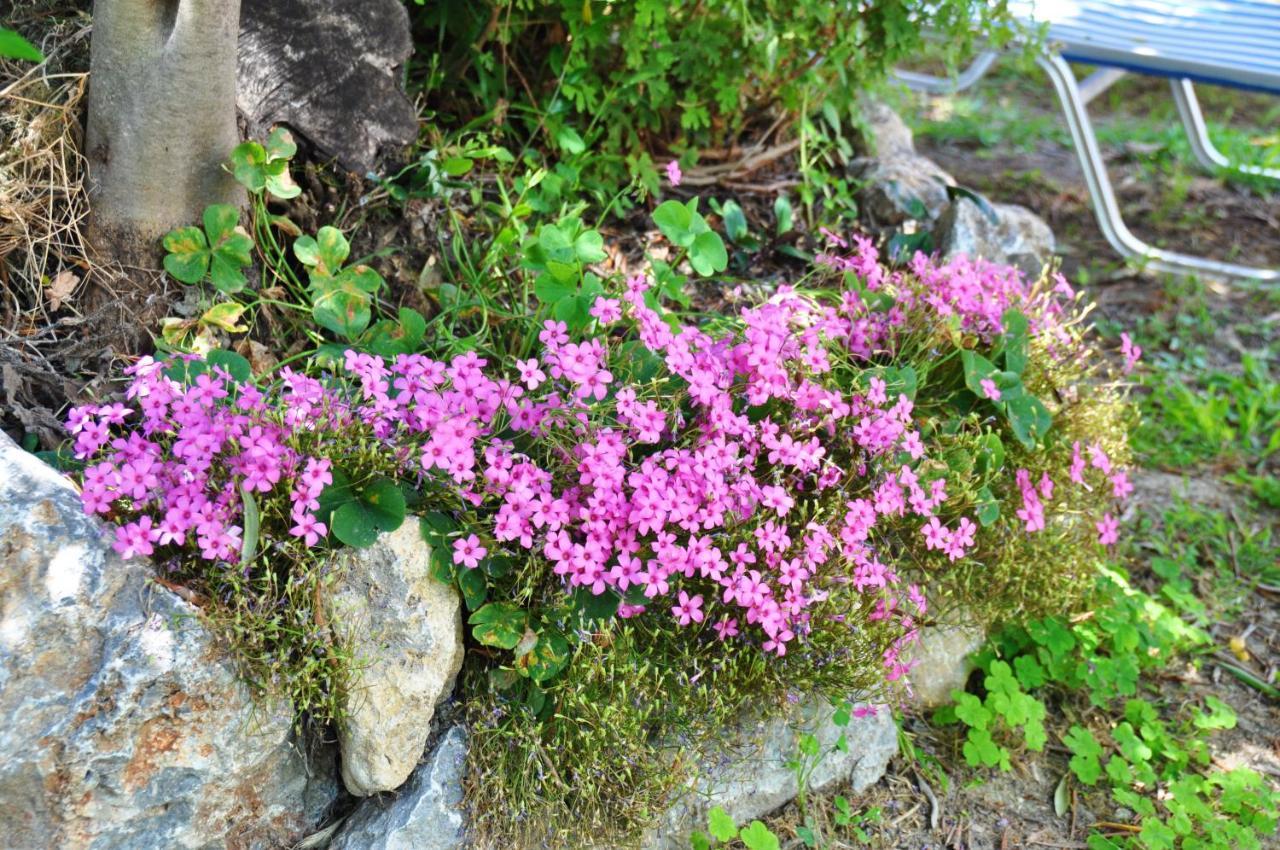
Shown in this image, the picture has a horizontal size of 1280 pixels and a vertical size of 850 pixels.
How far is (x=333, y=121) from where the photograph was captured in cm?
234

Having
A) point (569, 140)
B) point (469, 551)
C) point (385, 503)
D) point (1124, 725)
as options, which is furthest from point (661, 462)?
point (1124, 725)

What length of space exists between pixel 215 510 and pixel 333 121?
105 cm

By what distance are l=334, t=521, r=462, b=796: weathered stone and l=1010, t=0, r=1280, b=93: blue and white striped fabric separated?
293 cm

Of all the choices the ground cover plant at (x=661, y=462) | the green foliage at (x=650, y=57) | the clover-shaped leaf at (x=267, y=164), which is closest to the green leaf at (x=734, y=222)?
the ground cover plant at (x=661, y=462)

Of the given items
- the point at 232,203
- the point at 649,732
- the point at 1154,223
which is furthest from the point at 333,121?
the point at 1154,223

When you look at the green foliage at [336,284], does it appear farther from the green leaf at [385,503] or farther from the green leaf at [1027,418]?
the green leaf at [1027,418]

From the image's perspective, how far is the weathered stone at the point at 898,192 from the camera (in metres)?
3.20

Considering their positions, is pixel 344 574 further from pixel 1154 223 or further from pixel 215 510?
pixel 1154 223

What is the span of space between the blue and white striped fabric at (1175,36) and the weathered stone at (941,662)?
2.23 metres

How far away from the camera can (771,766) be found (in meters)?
2.11

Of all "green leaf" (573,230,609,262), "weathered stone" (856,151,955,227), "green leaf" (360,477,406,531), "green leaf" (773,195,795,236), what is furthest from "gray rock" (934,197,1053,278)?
"green leaf" (360,477,406,531)

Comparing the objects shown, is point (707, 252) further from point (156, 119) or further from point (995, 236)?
point (995, 236)

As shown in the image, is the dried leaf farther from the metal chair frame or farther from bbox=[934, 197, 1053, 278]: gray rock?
the metal chair frame

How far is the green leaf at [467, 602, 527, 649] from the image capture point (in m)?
1.80
